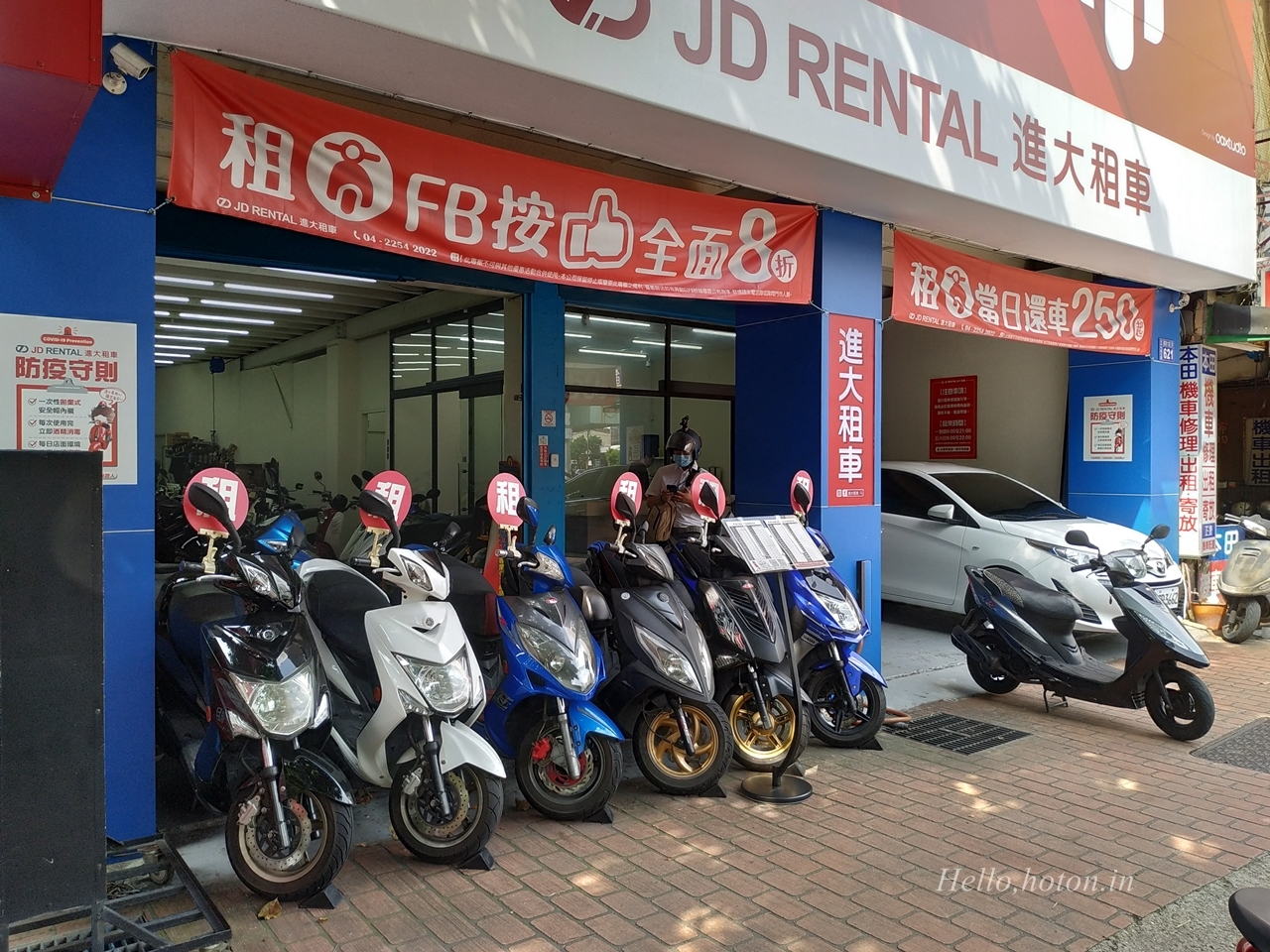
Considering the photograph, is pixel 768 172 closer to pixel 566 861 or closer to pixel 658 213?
pixel 658 213

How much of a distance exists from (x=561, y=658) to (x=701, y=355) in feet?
22.0

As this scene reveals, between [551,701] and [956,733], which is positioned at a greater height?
[551,701]

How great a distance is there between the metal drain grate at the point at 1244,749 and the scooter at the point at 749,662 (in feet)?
7.92

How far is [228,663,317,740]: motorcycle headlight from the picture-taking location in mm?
3102

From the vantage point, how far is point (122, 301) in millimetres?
3463

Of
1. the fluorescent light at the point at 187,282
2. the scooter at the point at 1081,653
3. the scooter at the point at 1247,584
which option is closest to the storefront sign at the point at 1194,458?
the scooter at the point at 1247,584

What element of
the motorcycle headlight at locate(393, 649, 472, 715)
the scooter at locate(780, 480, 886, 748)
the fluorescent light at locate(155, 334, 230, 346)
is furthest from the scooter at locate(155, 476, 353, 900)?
the fluorescent light at locate(155, 334, 230, 346)

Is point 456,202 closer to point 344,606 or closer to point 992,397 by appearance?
point 344,606

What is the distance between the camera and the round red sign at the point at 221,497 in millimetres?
3219

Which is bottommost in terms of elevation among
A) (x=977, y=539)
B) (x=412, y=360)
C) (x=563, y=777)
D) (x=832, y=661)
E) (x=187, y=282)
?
(x=563, y=777)

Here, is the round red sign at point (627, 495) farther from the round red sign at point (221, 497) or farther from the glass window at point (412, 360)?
the glass window at point (412, 360)

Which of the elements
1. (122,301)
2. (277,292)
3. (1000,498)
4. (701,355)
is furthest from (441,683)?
(277,292)

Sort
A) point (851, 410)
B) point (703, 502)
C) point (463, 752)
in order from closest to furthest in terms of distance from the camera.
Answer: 1. point (463, 752)
2. point (703, 502)
3. point (851, 410)

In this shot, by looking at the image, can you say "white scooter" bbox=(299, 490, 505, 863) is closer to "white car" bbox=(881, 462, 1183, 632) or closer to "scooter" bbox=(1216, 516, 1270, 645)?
"white car" bbox=(881, 462, 1183, 632)
